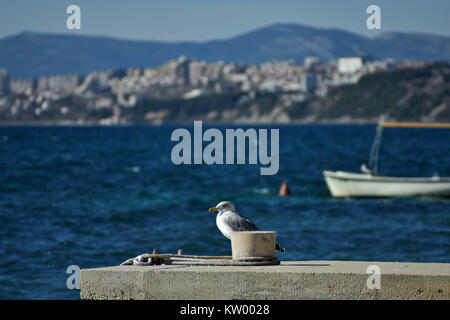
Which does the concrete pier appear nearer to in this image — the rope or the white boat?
the rope

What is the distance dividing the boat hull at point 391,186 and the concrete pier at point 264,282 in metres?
24.2

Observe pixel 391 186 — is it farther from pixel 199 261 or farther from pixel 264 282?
pixel 264 282

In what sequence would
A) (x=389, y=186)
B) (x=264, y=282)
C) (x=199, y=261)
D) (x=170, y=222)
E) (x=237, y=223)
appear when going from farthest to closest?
(x=389, y=186), (x=170, y=222), (x=237, y=223), (x=199, y=261), (x=264, y=282)

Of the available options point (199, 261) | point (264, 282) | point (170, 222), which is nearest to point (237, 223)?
point (199, 261)

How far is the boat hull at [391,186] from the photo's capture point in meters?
34.1

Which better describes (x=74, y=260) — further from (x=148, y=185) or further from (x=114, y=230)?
(x=148, y=185)

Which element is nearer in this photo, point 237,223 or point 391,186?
point 237,223

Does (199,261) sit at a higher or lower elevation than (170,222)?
higher

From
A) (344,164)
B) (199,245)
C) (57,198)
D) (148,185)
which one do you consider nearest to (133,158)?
(344,164)

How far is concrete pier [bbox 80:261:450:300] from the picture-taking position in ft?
32.0

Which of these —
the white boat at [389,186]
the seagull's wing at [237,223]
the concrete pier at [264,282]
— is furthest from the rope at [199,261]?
the white boat at [389,186]

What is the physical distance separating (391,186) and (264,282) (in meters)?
25.1

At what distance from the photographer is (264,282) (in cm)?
994

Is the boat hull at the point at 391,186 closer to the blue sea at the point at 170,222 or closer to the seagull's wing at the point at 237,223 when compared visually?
the blue sea at the point at 170,222
